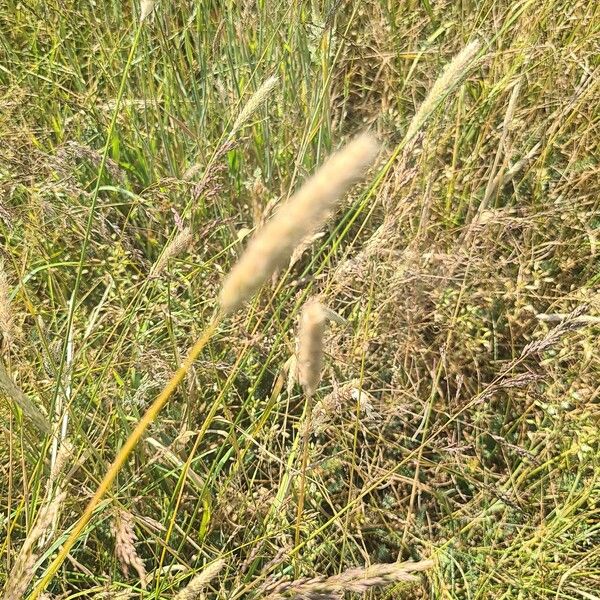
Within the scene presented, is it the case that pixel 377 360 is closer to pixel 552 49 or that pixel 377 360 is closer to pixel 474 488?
pixel 474 488

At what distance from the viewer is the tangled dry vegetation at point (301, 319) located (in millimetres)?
1193

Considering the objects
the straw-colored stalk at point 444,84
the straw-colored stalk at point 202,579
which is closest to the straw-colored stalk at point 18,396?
the straw-colored stalk at point 202,579

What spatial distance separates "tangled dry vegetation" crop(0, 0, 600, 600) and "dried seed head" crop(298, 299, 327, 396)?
0.31 metres

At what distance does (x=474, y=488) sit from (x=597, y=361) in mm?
380

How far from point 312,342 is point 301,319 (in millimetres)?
376

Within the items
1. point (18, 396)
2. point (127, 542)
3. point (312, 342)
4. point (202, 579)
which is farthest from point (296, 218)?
point (127, 542)

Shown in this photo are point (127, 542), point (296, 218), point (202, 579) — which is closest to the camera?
point (296, 218)

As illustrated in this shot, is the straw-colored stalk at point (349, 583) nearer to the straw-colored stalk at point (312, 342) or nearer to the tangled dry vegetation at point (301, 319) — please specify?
the tangled dry vegetation at point (301, 319)

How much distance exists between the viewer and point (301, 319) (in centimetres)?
101

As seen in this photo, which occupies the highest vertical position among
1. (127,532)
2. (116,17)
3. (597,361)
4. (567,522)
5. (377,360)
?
(116,17)

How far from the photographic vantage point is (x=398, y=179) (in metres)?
1.21

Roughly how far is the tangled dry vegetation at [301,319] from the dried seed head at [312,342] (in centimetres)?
31

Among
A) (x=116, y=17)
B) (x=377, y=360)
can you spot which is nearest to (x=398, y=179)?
(x=377, y=360)

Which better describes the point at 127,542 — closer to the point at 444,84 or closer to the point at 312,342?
the point at 312,342
